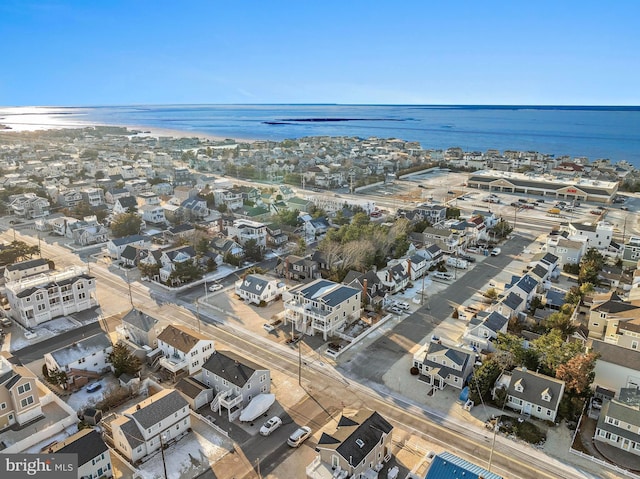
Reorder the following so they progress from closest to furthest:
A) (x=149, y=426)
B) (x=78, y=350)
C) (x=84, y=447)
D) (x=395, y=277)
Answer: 1. (x=84, y=447)
2. (x=149, y=426)
3. (x=78, y=350)
4. (x=395, y=277)

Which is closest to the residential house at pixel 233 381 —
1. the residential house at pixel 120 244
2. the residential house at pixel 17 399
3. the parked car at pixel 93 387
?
the parked car at pixel 93 387

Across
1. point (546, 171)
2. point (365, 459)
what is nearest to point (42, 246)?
point (365, 459)

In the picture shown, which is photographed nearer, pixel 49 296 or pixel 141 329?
pixel 141 329

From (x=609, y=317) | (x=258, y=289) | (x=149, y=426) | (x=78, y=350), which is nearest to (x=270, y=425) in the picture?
(x=149, y=426)

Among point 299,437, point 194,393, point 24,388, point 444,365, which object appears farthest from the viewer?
point 444,365

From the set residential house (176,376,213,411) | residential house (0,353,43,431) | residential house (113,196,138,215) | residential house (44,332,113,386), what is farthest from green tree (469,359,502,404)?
residential house (113,196,138,215)

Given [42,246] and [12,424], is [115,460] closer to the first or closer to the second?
[12,424]

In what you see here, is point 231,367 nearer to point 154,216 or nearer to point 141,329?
point 141,329

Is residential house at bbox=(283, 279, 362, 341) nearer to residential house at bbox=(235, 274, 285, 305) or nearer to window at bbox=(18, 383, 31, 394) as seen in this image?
residential house at bbox=(235, 274, 285, 305)
